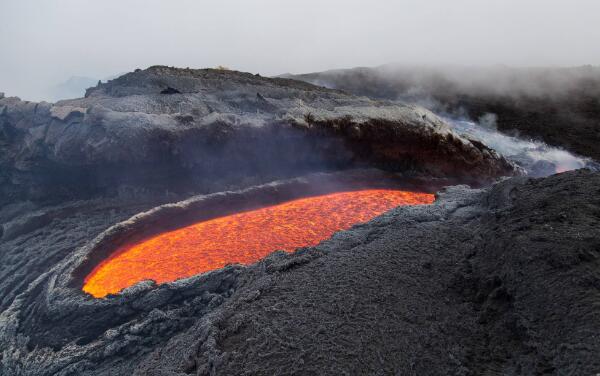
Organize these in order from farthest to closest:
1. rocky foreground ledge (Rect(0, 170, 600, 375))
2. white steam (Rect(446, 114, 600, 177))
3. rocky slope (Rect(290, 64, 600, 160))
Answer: rocky slope (Rect(290, 64, 600, 160)), white steam (Rect(446, 114, 600, 177)), rocky foreground ledge (Rect(0, 170, 600, 375))

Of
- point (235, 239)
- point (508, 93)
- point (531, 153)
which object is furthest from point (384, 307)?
point (508, 93)

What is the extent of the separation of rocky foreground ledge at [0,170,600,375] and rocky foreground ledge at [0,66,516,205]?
2.59 m

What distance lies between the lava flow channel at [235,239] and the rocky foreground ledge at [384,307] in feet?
2.35

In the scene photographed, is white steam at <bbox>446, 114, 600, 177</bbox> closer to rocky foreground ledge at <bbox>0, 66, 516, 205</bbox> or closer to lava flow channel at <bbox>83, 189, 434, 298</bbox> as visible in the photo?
rocky foreground ledge at <bbox>0, 66, 516, 205</bbox>

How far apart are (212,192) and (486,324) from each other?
17.2 feet

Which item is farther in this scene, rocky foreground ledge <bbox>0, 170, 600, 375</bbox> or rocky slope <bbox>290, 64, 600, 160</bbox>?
rocky slope <bbox>290, 64, 600, 160</bbox>

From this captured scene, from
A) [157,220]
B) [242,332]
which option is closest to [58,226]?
[157,220]

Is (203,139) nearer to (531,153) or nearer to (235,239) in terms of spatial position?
(235,239)

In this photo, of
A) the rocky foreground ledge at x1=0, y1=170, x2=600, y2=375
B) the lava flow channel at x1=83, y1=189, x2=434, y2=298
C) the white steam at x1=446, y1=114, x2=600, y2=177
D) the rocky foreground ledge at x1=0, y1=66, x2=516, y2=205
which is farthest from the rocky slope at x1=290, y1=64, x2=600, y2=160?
the rocky foreground ledge at x1=0, y1=170, x2=600, y2=375

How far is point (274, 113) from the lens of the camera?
7543 mm

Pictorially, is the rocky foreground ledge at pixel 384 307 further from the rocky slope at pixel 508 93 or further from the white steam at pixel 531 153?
the rocky slope at pixel 508 93

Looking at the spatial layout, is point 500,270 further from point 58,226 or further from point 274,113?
point 58,226

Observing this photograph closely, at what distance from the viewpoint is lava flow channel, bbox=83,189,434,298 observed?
4.85 meters

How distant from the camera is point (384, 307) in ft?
8.64
